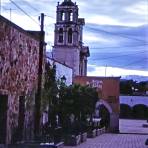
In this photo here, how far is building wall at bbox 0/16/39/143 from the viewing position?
2361 centimetres

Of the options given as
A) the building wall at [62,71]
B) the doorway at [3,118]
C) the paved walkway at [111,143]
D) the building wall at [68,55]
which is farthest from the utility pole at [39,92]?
the building wall at [68,55]

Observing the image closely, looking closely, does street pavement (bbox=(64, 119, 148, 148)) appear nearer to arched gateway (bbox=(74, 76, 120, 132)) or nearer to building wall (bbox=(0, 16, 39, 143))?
building wall (bbox=(0, 16, 39, 143))

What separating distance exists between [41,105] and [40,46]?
293 centimetres

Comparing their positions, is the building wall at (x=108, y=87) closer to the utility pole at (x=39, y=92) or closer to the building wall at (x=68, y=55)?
the building wall at (x=68, y=55)

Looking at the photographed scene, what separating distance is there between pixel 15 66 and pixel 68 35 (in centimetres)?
4901

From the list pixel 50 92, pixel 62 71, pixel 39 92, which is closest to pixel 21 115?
pixel 39 92

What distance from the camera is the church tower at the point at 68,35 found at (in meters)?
71.8

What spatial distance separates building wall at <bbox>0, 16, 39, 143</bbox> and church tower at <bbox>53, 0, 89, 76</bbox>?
42014 millimetres

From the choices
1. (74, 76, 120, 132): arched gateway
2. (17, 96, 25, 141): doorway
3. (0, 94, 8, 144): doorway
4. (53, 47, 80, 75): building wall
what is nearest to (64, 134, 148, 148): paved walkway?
(17, 96, 25, 141): doorway

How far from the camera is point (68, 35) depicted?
7425 cm

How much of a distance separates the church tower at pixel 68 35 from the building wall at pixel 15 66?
42.0 meters

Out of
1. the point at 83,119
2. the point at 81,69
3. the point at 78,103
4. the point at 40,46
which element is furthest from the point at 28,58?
the point at 81,69

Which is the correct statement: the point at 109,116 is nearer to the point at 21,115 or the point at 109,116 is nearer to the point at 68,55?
the point at 68,55

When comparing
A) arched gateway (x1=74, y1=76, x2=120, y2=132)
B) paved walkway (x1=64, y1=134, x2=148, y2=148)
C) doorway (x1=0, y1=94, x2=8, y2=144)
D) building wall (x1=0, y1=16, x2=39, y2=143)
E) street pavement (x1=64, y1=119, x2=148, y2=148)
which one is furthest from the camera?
arched gateway (x1=74, y1=76, x2=120, y2=132)
